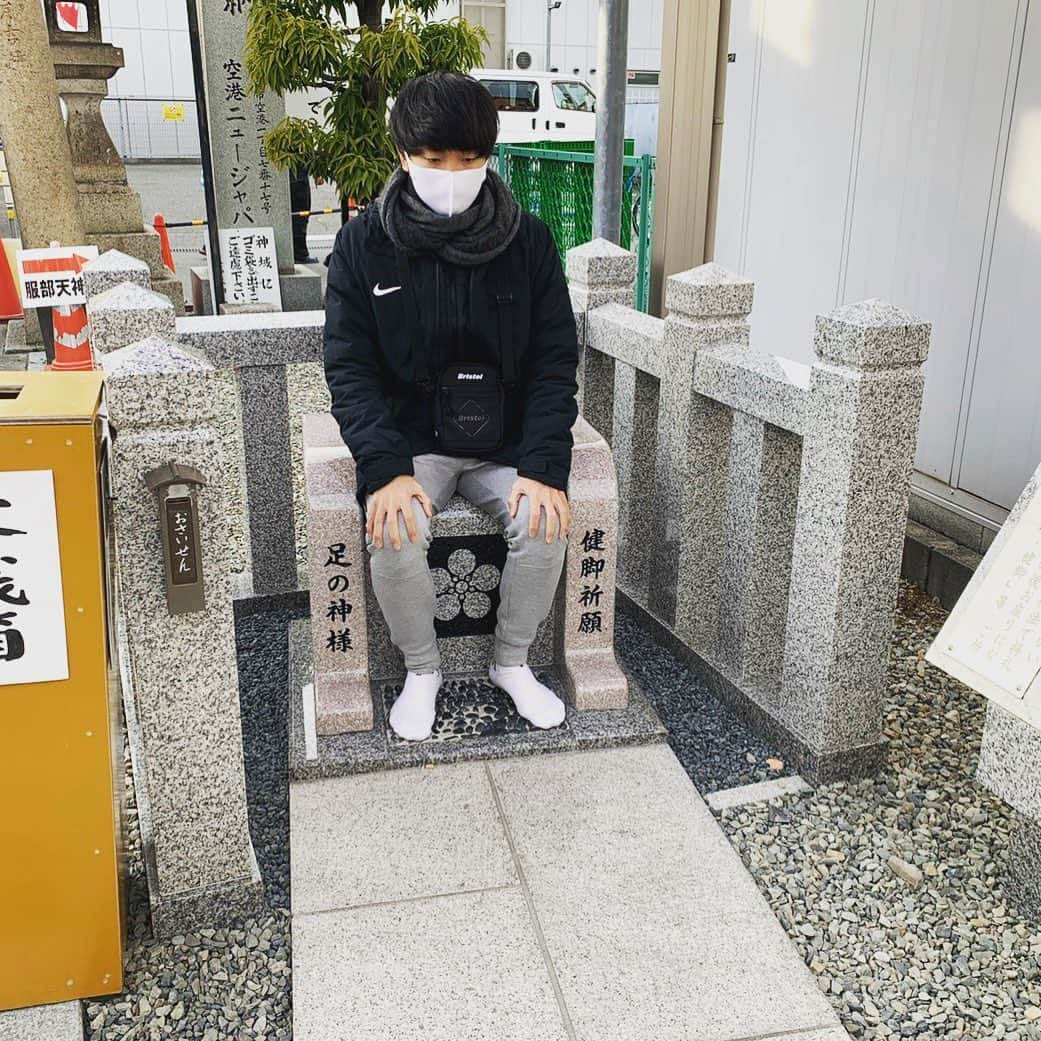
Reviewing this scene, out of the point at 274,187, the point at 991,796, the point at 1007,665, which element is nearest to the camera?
the point at 1007,665

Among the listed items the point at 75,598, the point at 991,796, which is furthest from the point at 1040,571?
the point at 75,598

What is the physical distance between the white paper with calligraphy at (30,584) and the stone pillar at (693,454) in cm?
206

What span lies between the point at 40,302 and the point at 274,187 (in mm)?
5102

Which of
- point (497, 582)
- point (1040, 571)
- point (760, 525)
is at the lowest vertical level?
point (497, 582)

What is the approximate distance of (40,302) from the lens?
4641 millimetres

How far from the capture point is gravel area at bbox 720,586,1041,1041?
233cm

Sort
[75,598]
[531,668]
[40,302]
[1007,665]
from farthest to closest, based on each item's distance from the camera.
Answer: [40,302], [531,668], [1007,665], [75,598]

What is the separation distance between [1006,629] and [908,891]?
2.71 feet

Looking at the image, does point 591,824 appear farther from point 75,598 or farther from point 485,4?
point 485,4

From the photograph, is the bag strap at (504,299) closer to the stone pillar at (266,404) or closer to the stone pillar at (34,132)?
the stone pillar at (266,404)

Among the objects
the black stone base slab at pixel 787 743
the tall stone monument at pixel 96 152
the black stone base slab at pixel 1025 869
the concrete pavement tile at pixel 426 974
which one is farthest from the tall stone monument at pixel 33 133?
the black stone base slab at pixel 1025 869

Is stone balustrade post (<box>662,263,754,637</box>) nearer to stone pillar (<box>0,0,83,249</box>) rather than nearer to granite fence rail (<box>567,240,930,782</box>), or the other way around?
granite fence rail (<box>567,240,930,782</box>)

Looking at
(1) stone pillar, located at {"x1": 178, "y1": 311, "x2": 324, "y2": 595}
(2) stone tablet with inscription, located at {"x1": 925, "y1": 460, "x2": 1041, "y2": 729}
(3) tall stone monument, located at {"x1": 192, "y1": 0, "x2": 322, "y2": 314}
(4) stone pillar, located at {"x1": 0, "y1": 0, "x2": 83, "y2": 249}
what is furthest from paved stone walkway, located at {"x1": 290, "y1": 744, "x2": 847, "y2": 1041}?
(3) tall stone monument, located at {"x1": 192, "y1": 0, "x2": 322, "y2": 314}

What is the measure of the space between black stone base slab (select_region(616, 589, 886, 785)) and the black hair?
181cm
